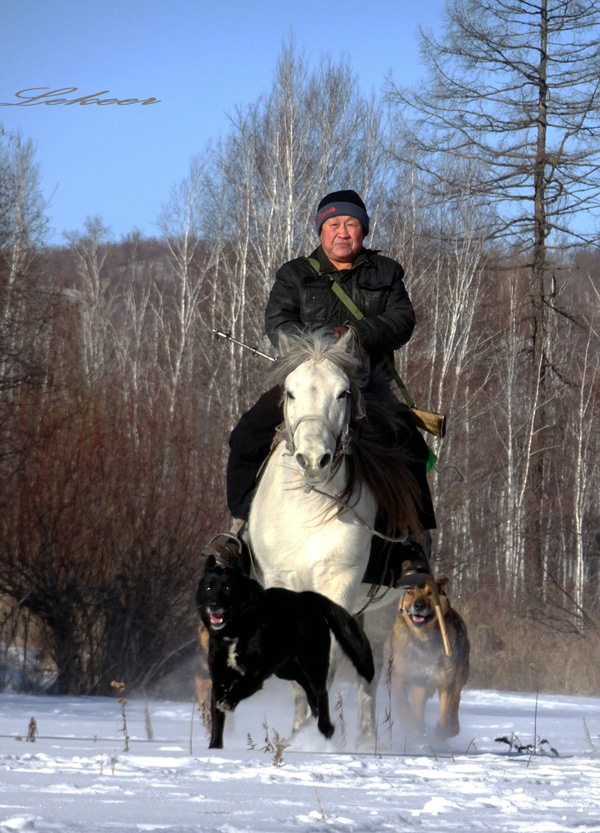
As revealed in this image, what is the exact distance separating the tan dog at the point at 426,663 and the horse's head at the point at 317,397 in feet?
12.5

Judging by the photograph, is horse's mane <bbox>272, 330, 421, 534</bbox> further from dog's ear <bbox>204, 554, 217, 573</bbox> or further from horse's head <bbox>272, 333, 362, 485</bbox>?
dog's ear <bbox>204, 554, 217, 573</bbox>

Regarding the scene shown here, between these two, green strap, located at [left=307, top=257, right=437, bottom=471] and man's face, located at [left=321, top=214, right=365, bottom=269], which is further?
man's face, located at [left=321, top=214, right=365, bottom=269]

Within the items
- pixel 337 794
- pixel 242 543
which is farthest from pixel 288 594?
pixel 337 794

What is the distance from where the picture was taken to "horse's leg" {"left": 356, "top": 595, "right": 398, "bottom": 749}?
660cm

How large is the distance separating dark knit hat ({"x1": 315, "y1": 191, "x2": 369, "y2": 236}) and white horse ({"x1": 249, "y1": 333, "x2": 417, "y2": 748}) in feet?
3.51

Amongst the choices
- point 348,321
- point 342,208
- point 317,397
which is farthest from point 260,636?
point 342,208

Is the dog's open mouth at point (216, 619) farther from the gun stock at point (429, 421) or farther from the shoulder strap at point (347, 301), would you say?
the gun stock at point (429, 421)

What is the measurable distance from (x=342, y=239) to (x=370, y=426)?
1.15 metres

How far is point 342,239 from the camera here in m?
6.48

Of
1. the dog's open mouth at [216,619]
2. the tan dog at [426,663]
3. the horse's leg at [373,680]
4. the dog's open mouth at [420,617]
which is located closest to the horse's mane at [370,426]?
the dog's open mouth at [216,619]

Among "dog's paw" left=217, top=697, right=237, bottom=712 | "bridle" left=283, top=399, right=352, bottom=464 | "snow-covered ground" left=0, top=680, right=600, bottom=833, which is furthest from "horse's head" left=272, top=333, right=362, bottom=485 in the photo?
"snow-covered ground" left=0, top=680, right=600, bottom=833

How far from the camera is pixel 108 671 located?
10.8 meters

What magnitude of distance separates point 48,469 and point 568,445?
2550cm

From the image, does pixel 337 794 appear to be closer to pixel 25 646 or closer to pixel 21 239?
pixel 25 646
